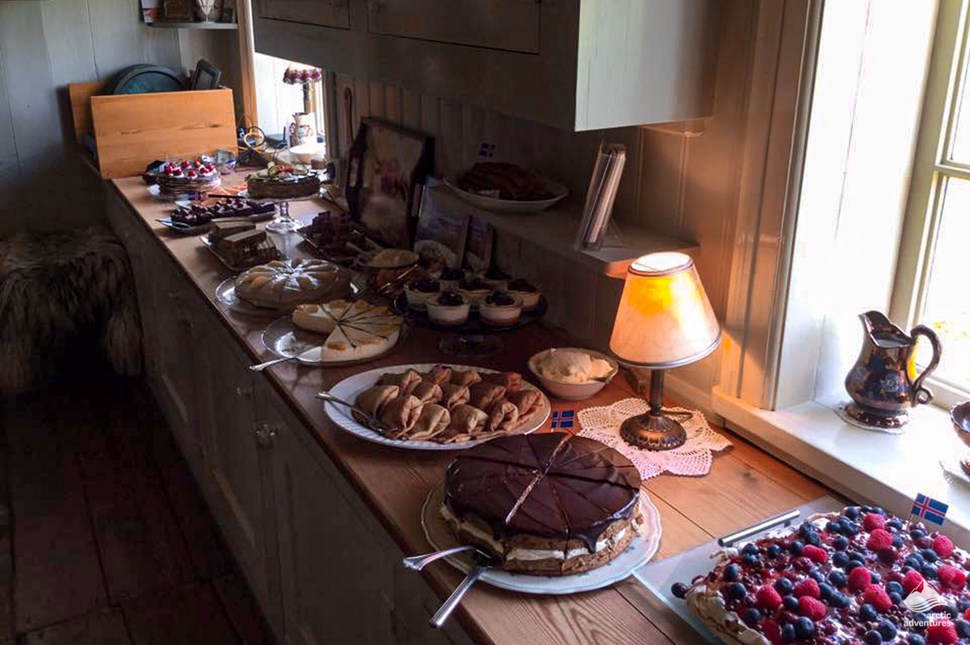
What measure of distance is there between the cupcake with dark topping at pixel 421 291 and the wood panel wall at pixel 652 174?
0.27 meters

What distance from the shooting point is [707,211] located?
1.47 m

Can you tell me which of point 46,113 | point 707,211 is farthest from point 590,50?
point 46,113

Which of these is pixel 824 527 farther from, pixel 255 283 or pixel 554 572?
pixel 255 283

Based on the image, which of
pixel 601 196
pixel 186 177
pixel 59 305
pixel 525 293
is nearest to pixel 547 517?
pixel 601 196

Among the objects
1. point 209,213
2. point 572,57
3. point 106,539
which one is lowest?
point 106,539

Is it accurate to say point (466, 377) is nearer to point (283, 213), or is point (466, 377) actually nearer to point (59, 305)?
point (283, 213)

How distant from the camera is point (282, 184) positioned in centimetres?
288

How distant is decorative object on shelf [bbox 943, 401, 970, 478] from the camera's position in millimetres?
1222

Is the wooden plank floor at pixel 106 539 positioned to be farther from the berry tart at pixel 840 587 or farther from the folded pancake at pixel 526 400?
the berry tart at pixel 840 587

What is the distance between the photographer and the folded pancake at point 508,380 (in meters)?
1.52

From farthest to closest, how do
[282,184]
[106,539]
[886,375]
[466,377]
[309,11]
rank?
[282,184], [106,539], [309,11], [466,377], [886,375]

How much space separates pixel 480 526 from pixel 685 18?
79cm

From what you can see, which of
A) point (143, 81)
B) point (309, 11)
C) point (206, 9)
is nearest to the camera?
point (309, 11)

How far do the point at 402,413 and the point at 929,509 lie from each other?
0.77 metres
